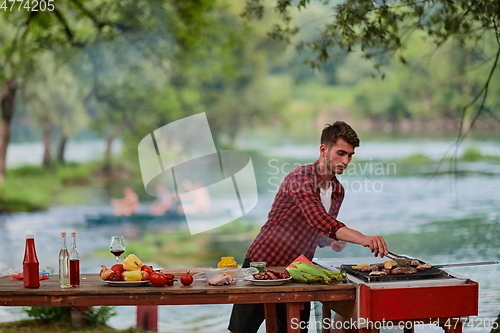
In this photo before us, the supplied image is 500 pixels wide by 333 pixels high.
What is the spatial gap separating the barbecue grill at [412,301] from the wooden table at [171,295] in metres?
0.11

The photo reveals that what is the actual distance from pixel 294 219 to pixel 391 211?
6246 millimetres

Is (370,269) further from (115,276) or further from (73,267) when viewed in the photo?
(73,267)

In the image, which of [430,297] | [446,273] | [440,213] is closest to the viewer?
[430,297]

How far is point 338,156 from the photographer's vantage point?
380 cm

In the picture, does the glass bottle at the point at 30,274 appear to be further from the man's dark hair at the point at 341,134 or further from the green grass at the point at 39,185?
the green grass at the point at 39,185

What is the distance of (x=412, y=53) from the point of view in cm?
1034

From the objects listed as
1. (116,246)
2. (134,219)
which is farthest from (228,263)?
(134,219)

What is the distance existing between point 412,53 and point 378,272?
7.45 m

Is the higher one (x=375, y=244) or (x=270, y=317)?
(x=375, y=244)

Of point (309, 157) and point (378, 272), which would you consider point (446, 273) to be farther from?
point (309, 157)

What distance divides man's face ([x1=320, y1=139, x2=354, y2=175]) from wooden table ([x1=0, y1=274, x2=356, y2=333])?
0.69 metres

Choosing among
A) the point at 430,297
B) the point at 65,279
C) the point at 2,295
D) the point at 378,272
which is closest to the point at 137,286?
the point at 65,279
